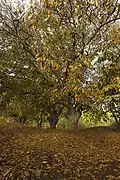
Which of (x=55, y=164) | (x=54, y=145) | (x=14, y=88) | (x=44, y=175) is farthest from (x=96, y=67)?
(x=44, y=175)

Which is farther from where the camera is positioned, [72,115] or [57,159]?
[72,115]

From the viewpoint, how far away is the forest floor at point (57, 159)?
686 centimetres

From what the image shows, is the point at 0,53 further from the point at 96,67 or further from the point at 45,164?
the point at 45,164

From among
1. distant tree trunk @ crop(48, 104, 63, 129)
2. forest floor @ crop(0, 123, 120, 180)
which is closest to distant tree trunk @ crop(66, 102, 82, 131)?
distant tree trunk @ crop(48, 104, 63, 129)

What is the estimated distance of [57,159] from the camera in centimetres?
834

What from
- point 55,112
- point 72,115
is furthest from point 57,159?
point 55,112

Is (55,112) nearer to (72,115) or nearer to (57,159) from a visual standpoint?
(72,115)

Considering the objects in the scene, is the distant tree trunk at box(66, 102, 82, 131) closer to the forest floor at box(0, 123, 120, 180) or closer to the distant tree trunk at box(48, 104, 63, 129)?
the distant tree trunk at box(48, 104, 63, 129)

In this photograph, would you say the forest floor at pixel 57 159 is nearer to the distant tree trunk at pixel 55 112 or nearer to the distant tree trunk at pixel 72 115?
the distant tree trunk at pixel 72 115

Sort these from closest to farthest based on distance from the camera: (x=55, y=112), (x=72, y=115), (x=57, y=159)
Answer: (x=57, y=159), (x=72, y=115), (x=55, y=112)

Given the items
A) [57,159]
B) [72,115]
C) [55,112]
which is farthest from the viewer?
[55,112]

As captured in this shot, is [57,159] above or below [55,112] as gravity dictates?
below

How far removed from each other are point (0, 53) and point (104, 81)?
5627mm

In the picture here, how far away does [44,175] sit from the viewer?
268 inches
